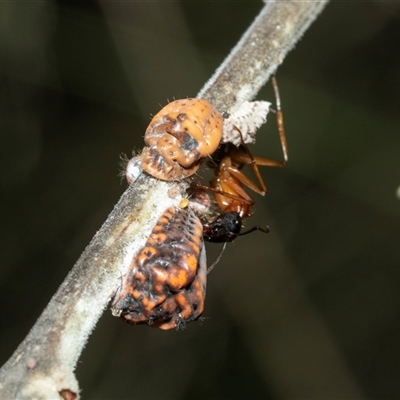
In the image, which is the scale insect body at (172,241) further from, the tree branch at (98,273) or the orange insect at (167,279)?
the tree branch at (98,273)

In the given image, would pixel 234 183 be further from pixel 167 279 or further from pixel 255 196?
pixel 255 196

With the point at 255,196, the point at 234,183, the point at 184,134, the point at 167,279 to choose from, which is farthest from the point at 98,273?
the point at 255,196

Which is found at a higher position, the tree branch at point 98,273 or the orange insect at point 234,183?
the orange insect at point 234,183

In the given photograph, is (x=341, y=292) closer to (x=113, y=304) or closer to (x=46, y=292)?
(x=46, y=292)

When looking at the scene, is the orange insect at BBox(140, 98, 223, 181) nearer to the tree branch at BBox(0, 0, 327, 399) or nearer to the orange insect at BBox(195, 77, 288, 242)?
the tree branch at BBox(0, 0, 327, 399)

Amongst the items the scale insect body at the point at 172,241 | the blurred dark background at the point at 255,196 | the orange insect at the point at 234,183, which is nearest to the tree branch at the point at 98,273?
the scale insect body at the point at 172,241

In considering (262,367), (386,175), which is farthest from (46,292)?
(386,175)
